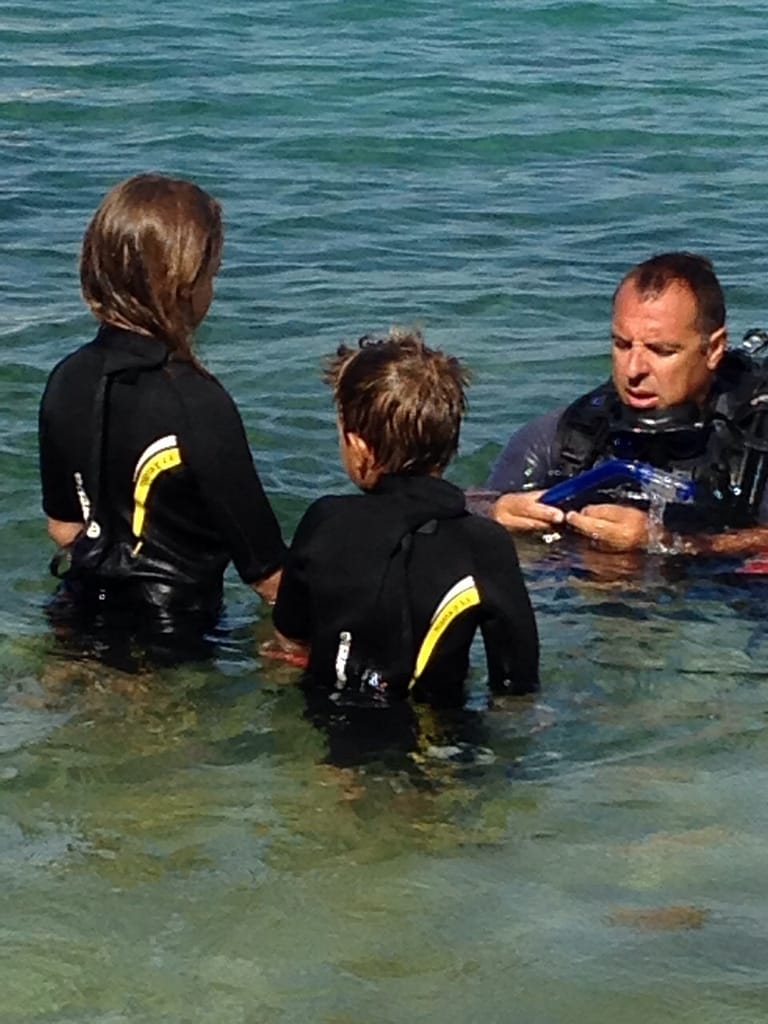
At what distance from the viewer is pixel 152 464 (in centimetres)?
480

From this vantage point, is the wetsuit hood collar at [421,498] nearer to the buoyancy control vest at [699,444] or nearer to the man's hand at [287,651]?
the man's hand at [287,651]


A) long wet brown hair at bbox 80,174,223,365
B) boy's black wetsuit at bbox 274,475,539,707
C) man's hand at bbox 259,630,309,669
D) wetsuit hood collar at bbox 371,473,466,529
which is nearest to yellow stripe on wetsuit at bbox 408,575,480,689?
boy's black wetsuit at bbox 274,475,539,707

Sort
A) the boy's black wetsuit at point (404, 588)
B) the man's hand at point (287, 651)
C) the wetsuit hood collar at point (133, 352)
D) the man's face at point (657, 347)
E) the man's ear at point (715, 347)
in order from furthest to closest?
the man's ear at point (715, 347) < the man's face at point (657, 347) < the man's hand at point (287, 651) < the wetsuit hood collar at point (133, 352) < the boy's black wetsuit at point (404, 588)

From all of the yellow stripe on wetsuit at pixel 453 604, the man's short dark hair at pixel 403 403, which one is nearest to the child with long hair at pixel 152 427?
the man's short dark hair at pixel 403 403

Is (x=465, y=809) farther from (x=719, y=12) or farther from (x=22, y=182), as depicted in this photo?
(x=719, y=12)

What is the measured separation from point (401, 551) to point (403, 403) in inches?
14.0

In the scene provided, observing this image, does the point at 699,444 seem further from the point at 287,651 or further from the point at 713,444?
Result: the point at 287,651

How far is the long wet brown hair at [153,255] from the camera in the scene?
4637mm

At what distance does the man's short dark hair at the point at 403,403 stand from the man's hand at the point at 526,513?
1685 mm

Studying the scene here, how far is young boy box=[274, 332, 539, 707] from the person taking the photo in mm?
4496

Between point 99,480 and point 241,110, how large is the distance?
9.30 meters

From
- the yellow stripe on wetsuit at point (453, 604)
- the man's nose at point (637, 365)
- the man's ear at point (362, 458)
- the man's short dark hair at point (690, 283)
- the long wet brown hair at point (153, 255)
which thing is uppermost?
the long wet brown hair at point (153, 255)

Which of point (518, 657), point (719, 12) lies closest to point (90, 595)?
point (518, 657)

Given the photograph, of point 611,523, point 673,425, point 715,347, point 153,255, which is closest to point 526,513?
point 611,523
